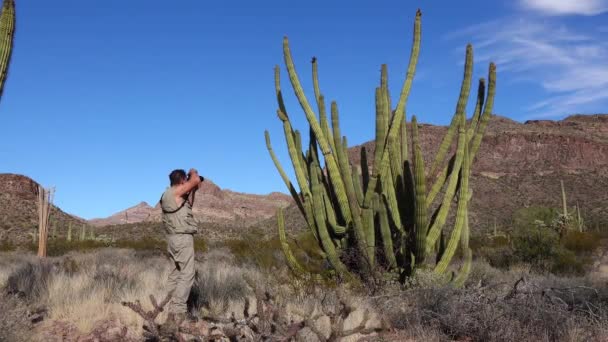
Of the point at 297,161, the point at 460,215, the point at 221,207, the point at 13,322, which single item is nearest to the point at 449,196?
the point at 460,215

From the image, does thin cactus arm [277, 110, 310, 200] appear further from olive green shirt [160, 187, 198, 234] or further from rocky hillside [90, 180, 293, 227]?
rocky hillside [90, 180, 293, 227]

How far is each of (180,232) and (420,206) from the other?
10.2 feet

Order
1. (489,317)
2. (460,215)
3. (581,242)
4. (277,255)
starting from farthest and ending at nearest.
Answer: (581,242), (277,255), (460,215), (489,317)

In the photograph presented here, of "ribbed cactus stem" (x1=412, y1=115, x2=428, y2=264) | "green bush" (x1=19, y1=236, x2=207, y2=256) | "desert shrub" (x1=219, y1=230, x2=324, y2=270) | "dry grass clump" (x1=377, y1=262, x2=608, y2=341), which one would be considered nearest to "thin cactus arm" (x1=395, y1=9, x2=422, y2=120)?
"ribbed cactus stem" (x1=412, y1=115, x2=428, y2=264)

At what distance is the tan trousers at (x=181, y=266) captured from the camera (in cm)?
689

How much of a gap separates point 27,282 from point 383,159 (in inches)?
226

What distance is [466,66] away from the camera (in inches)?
339

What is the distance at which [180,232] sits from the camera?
22.9 feet

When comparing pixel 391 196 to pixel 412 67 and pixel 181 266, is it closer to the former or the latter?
pixel 412 67

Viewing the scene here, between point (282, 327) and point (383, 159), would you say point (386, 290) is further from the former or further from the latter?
point (282, 327)

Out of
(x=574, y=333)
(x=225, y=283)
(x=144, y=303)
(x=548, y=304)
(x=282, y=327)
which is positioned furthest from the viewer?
(x=225, y=283)

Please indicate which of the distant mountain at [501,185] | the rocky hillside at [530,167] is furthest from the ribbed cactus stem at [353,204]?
the rocky hillside at [530,167]

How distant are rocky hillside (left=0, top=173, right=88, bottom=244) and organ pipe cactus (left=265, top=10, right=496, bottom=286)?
36216mm

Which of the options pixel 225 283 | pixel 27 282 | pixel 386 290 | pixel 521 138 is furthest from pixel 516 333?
pixel 521 138
